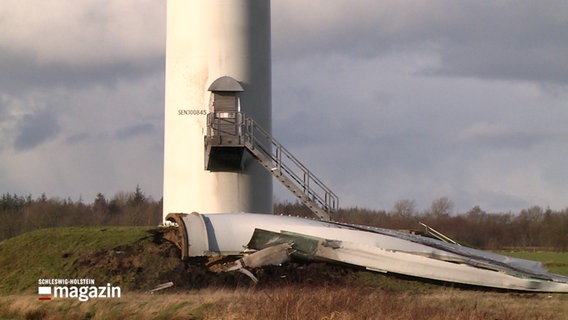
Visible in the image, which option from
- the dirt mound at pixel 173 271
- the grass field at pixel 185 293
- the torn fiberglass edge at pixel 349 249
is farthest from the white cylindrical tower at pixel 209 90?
the dirt mound at pixel 173 271

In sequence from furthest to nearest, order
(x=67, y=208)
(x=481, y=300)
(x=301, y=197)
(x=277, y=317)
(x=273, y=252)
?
(x=67, y=208), (x=301, y=197), (x=273, y=252), (x=481, y=300), (x=277, y=317)

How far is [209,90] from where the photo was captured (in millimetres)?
33344

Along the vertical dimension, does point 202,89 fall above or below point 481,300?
above

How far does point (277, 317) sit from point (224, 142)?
1409cm

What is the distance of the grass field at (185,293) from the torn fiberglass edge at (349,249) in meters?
0.36

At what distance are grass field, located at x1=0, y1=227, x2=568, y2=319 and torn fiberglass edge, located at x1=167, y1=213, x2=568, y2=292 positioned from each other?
36 cm

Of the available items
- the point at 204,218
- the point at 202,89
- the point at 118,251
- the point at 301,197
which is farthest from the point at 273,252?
the point at 202,89

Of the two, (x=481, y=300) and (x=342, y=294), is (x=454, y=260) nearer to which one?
(x=481, y=300)

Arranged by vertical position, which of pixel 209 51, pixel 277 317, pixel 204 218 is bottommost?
pixel 277 317

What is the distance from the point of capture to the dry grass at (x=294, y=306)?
63.4 ft

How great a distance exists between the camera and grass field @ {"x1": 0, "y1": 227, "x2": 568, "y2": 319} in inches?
776

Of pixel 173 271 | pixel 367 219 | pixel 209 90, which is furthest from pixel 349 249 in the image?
pixel 367 219

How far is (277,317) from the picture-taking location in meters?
19.3

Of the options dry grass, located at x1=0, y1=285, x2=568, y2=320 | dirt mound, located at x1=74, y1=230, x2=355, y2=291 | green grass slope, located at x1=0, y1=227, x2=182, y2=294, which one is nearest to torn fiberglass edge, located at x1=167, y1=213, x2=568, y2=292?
dirt mound, located at x1=74, y1=230, x2=355, y2=291
